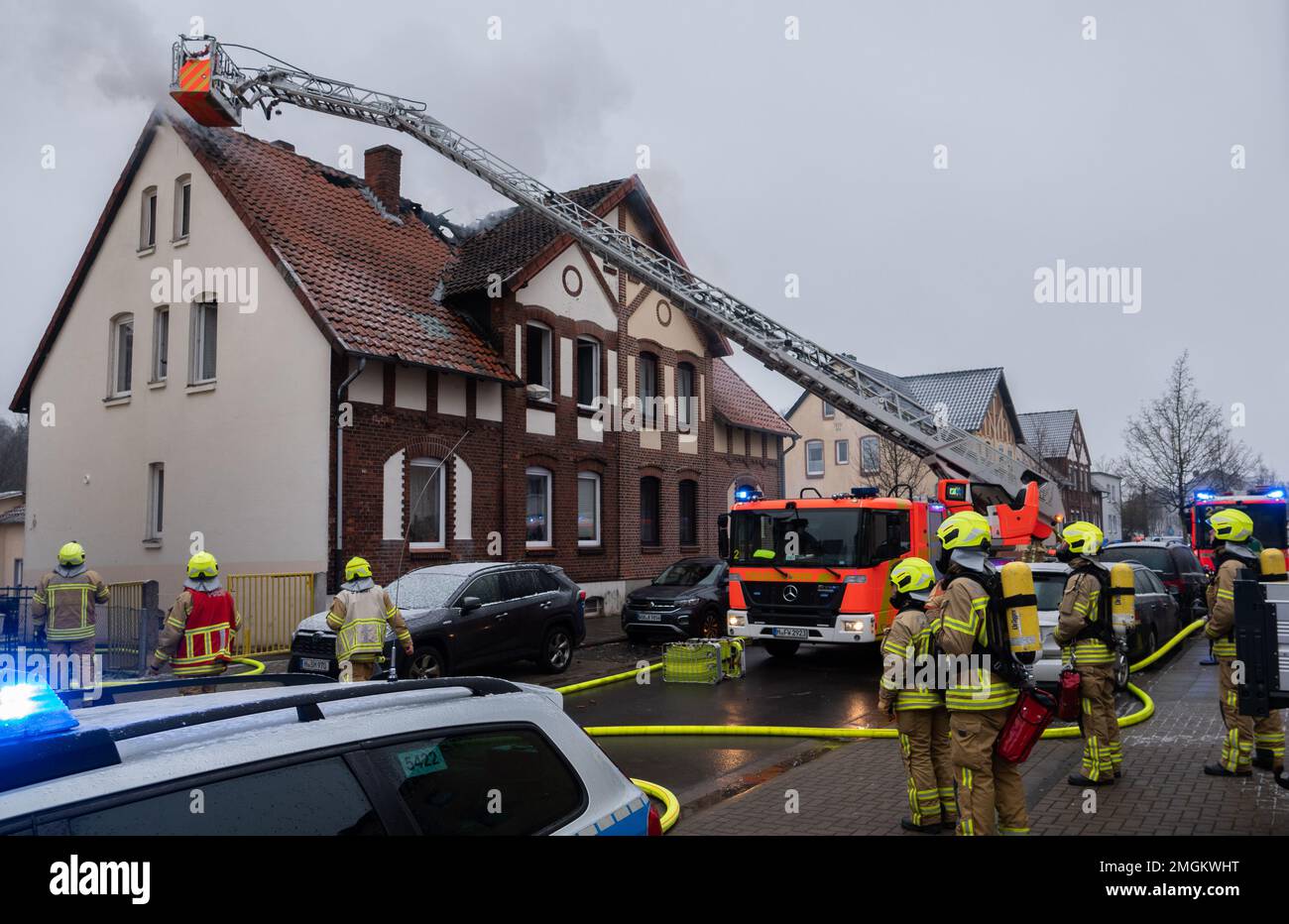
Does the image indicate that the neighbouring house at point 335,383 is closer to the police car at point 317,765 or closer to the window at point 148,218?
the window at point 148,218

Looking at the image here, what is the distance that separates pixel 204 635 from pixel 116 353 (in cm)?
1411

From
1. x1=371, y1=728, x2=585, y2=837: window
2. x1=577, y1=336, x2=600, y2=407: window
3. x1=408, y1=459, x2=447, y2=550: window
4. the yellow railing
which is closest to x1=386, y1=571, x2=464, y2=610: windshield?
the yellow railing

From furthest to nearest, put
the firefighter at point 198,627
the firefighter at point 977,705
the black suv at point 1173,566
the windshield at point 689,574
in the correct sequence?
the black suv at point 1173,566
the windshield at point 689,574
the firefighter at point 198,627
the firefighter at point 977,705

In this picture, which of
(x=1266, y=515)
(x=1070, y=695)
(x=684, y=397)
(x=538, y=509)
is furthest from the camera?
(x=684, y=397)

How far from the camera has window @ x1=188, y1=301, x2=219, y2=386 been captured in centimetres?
1834

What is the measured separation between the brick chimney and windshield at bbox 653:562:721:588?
10.8 m

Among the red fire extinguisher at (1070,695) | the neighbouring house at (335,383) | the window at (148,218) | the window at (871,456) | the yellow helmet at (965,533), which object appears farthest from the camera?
the window at (871,456)

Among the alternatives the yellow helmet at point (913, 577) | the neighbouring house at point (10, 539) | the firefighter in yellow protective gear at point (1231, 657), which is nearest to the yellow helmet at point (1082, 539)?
the firefighter in yellow protective gear at point (1231, 657)

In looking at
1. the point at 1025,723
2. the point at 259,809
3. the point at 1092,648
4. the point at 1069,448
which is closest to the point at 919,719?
the point at 1025,723

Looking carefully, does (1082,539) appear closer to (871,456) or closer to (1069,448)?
(871,456)

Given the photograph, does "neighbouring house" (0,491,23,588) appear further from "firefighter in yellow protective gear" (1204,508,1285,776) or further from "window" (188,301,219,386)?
"firefighter in yellow protective gear" (1204,508,1285,776)

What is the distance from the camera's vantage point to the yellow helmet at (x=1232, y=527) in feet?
24.5

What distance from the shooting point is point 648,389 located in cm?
2416
